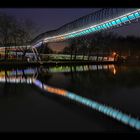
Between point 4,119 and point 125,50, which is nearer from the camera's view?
point 4,119

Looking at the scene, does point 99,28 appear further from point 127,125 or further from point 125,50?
point 125,50

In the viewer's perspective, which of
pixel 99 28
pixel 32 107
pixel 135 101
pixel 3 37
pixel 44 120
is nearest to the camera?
pixel 44 120

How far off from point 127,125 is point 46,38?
61.9 m

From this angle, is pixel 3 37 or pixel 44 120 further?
pixel 3 37

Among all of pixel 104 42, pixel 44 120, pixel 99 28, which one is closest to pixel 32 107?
pixel 44 120

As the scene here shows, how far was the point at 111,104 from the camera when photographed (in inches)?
472

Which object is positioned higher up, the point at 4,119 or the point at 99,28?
the point at 99,28

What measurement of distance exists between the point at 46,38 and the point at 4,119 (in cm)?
6090

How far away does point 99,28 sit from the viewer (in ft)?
120
